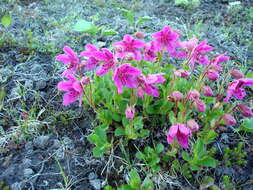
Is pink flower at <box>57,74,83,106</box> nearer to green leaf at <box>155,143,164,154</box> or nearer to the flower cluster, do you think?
the flower cluster

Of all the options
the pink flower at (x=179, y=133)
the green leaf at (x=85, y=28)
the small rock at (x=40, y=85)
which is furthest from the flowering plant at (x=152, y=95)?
the green leaf at (x=85, y=28)

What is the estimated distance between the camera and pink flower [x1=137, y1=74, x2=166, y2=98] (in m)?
1.82

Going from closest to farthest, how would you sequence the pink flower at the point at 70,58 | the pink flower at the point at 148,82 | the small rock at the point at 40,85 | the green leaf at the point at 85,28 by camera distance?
the pink flower at the point at 148,82 → the pink flower at the point at 70,58 → the small rock at the point at 40,85 → the green leaf at the point at 85,28

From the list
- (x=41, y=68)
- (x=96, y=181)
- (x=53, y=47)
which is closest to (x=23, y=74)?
(x=41, y=68)

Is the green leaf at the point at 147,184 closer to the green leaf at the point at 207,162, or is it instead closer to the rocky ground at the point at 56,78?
the rocky ground at the point at 56,78

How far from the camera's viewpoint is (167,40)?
212 centimetres

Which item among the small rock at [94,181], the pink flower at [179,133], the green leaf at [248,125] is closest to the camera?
the pink flower at [179,133]

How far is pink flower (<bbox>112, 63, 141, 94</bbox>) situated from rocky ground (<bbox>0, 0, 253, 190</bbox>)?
1.88 feet

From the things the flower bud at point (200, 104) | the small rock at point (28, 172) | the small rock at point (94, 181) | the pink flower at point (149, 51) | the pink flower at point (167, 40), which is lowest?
the small rock at point (94, 181)

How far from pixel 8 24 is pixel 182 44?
6.68 ft

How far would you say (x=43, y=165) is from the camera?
6.61 ft

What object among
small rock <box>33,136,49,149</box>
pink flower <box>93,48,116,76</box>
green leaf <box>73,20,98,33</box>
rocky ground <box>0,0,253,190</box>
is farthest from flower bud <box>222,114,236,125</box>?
green leaf <box>73,20,98,33</box>

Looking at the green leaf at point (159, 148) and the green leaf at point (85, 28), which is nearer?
the green leaf at point (159, 148)

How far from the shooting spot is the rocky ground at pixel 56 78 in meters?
2.00
